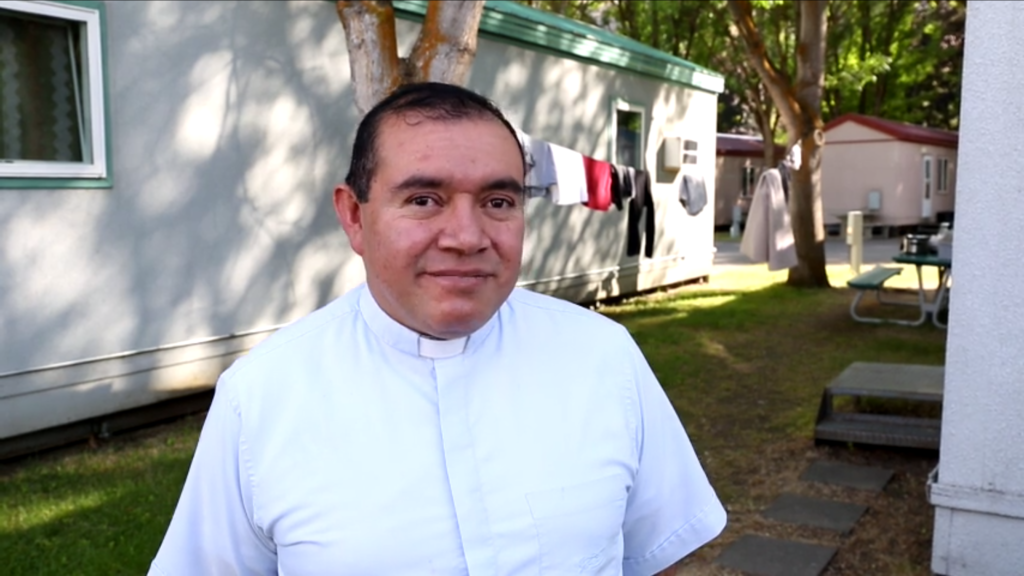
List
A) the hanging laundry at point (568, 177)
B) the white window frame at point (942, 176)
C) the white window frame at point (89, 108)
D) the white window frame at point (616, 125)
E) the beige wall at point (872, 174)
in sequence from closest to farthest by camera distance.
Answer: the white window frame at point (89, 108) → the hanging laundry at point (568, 177) → the white window frame at point (616, 125) → the beige wall at point (872, 174) → the white window frame at point (942, 176)

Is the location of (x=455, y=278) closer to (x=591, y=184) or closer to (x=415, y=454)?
(x=415, y=454)

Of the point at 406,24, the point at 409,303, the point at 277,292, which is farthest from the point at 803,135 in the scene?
the point at 409,303

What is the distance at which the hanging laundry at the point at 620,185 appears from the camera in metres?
9.77

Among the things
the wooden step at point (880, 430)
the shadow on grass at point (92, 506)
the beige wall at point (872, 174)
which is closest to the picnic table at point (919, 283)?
the wooden step at point (880, 430)

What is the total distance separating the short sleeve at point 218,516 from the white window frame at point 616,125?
1035 cm

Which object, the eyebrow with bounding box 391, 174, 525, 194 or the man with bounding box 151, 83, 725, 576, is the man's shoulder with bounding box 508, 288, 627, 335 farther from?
the eyebrow with bounding box 391, 174, 525, 194

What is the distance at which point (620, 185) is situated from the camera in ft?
32.7

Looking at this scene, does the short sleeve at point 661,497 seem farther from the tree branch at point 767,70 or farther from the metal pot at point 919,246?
the tree branch at point 767,70

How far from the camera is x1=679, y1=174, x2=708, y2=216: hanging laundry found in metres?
12.7

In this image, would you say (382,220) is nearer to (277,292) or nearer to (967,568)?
(967,568)

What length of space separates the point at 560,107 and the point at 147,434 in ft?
19.8

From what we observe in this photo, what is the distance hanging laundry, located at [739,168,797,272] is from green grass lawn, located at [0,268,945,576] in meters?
0.80

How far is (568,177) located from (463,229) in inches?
280

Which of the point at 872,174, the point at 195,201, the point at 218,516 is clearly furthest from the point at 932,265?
the point at 872,174
